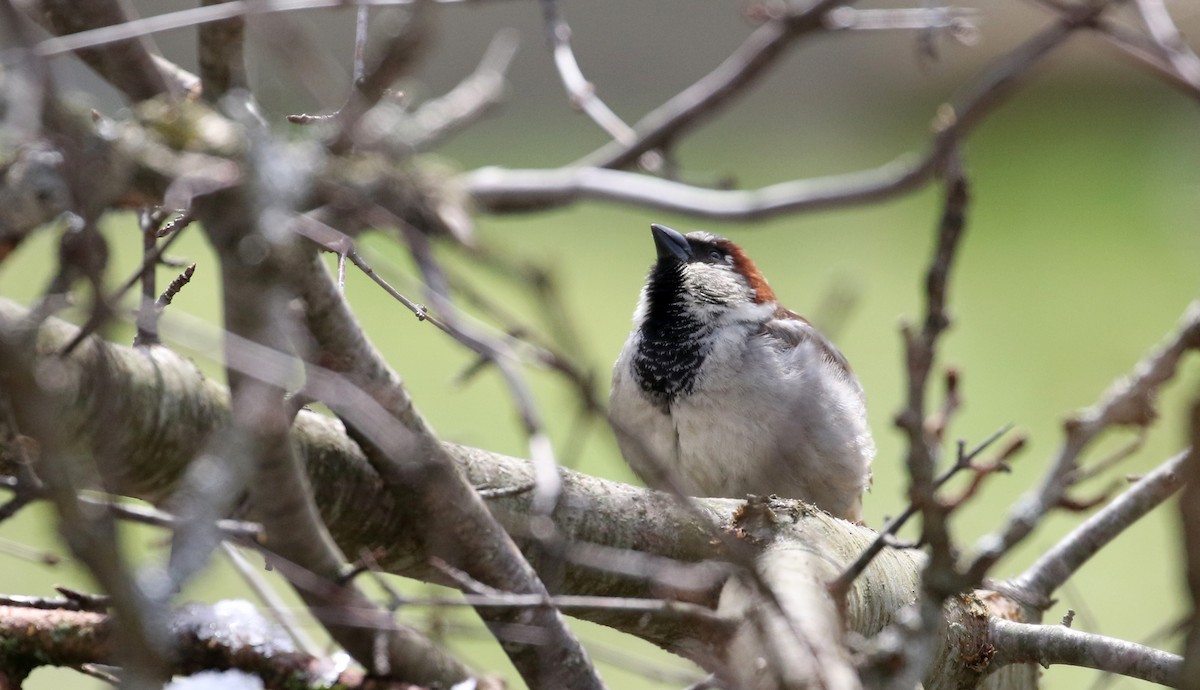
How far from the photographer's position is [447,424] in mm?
4559

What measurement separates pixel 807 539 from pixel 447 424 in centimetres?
327

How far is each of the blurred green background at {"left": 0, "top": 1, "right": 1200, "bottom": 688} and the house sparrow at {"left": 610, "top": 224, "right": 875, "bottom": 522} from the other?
1954 millimetres

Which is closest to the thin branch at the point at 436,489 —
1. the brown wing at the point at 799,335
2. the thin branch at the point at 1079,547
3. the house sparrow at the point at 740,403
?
the house sparrow at the point at 740,403

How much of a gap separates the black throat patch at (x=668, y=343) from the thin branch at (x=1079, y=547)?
2.27 ft

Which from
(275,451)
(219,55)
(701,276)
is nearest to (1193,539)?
(275,451)

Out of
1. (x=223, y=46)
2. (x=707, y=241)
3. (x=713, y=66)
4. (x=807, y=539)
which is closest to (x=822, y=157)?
(x=713, y=66)

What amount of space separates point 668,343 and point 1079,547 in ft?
2.79

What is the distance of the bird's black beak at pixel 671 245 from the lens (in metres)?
2.60

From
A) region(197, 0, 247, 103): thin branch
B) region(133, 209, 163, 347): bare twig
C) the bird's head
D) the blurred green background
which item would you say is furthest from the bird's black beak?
the blurred green background

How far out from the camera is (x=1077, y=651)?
1.43m

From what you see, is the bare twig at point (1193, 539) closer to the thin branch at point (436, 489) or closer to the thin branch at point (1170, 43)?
the thin branch at point (1170, 43)

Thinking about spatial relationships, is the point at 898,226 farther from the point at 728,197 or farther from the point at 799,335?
the point at 728,197

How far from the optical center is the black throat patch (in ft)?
7.57

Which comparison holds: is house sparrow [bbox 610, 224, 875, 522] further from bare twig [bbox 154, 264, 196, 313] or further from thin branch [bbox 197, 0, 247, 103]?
thin branch [bbox 197, 0, 247, 103]
